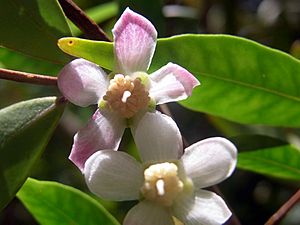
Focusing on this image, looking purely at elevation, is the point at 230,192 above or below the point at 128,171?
below

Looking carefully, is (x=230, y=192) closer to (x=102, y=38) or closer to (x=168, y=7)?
(x=168, y=7)

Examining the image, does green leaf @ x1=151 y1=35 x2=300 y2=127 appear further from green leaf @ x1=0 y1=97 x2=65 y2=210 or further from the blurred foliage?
the blurred foliage

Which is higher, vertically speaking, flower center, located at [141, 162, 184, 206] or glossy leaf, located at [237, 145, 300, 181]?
flower center, located at [141, 162, 184, 206]

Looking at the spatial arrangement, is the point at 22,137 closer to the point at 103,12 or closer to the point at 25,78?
the point at 25,78

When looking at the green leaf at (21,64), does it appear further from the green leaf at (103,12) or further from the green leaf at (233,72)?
the green leaf at (103,12)

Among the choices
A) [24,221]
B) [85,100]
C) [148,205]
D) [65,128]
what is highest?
[85,100]

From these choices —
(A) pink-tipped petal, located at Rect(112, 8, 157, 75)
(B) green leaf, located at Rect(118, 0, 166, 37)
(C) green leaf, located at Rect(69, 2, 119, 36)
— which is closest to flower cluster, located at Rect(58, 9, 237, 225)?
(A) pink-tipped petal, located at Rect(112, 8, 157, 75)

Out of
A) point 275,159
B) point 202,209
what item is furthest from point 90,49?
point 275,159

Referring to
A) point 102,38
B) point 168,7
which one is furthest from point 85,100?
point 168,7
